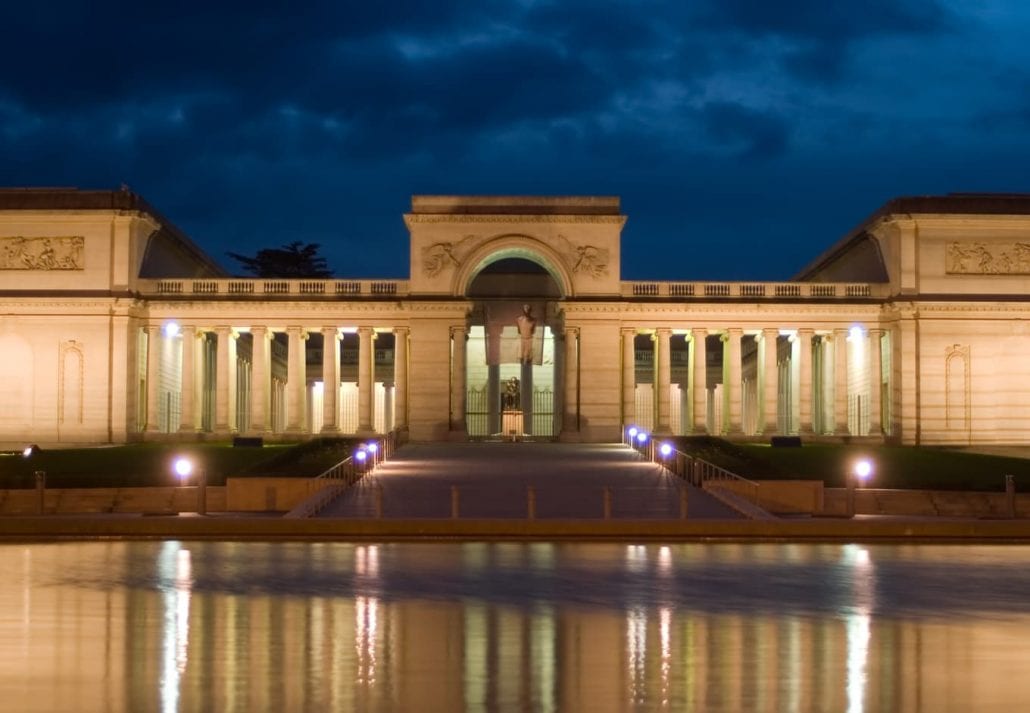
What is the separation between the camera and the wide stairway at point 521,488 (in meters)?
36.4

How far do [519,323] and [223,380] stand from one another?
16889mm

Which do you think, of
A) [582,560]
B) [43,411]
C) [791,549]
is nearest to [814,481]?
[791,549]

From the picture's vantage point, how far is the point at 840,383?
76.6 meters

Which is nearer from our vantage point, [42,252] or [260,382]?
[42,252]

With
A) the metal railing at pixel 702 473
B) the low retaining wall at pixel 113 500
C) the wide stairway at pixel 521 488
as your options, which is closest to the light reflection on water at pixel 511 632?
the wide stairway at pixel 521 488

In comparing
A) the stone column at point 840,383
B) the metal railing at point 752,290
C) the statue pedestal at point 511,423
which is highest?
the metal railing at point 752,290

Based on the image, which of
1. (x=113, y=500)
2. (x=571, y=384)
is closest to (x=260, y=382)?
(x=571, y=384)

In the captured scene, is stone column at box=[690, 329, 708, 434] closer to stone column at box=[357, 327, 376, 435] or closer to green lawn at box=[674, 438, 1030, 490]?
green lawn at box=[674, 438, 1030, 490]

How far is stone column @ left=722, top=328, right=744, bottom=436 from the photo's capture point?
76.8 meters

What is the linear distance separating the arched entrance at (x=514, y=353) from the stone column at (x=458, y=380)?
215cm

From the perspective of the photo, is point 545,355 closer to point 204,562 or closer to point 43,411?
point 43,411

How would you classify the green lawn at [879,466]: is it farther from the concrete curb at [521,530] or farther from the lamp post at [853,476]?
the concrete curb at [521,530]

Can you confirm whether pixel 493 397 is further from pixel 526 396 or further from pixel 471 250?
pixel 471 250

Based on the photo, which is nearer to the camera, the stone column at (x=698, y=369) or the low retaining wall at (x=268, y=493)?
the low retaining wall at (x=268, y=493)
